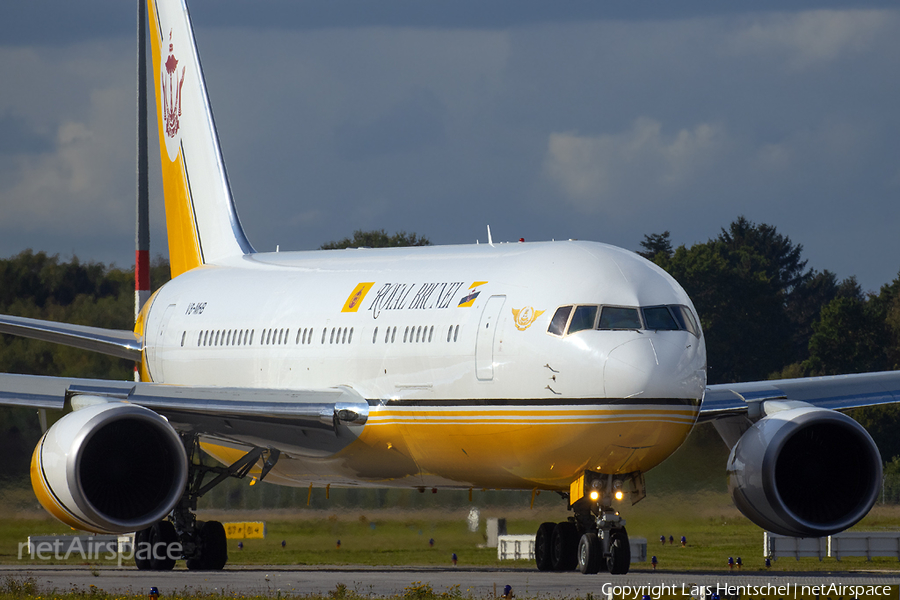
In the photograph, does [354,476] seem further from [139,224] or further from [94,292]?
[94,292]

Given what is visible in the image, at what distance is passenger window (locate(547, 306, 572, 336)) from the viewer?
20234 mm

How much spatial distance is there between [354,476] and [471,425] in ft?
13.3

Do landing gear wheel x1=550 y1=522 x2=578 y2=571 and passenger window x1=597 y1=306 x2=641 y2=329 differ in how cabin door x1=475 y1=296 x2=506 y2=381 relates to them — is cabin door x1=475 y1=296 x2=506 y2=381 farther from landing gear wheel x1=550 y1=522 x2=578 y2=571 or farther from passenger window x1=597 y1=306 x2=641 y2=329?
landing gear wheel x1=550 y1=522 x2=578 y2=571

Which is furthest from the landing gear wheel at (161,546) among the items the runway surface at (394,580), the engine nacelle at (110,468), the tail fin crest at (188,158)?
the tail fin crest at (188,158)

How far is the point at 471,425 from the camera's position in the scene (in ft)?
70.2

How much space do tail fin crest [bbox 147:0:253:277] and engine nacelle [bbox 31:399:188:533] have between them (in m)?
9.80

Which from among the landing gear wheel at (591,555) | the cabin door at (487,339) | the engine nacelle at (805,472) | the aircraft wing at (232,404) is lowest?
the landing gear wheel at (591,555)

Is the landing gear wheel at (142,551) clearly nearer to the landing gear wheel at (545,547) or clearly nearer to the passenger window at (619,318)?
the landing gear wheel at (545,547)

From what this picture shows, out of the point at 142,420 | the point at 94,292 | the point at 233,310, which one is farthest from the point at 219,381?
the point at 94,292

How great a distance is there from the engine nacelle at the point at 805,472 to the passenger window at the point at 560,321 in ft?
10.7

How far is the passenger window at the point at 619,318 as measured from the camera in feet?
65.6

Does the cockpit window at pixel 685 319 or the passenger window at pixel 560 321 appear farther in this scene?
the cockpit window at pixel 685 319

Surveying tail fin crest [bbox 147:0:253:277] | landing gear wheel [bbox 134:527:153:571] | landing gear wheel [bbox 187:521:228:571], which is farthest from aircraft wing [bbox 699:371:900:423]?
tail fin crest [bbox 147:0:253:277]

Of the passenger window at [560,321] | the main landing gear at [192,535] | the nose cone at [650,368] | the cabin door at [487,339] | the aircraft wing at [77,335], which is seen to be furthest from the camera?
the aircraft wing at [77,335]
